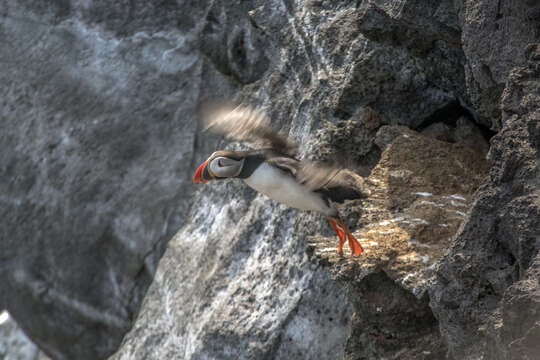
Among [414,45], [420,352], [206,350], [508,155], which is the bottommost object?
[206,350]

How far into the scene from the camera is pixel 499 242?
12.2ft

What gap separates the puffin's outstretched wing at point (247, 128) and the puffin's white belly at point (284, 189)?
1.24ft

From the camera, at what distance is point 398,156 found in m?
5.80

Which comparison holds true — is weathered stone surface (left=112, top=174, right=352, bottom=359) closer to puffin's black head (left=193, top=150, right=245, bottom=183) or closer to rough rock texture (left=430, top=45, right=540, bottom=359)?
puffin's black head (left=193, top=150, right=245, bottom=183)

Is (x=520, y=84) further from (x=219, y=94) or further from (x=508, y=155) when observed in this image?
(x=219, y=94)

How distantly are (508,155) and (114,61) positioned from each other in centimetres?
779

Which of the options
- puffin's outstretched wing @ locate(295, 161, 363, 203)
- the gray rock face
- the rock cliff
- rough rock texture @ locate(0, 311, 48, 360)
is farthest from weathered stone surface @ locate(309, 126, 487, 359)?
rough rock texture @ locate(0, 311, 48, 360)

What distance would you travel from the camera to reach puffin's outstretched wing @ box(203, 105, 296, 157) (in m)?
6.04

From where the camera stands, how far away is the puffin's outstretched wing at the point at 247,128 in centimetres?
604

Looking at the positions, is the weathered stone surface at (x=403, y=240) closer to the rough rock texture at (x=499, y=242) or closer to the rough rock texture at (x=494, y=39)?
the rough rock texture at (x=499, y=242)

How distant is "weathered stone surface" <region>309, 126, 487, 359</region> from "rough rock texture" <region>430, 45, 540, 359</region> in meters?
0.32

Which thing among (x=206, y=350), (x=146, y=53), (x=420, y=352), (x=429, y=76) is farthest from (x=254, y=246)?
(x=146, y=53)

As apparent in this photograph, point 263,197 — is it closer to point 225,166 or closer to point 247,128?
point 247,128

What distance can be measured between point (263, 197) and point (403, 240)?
7.80 ft
